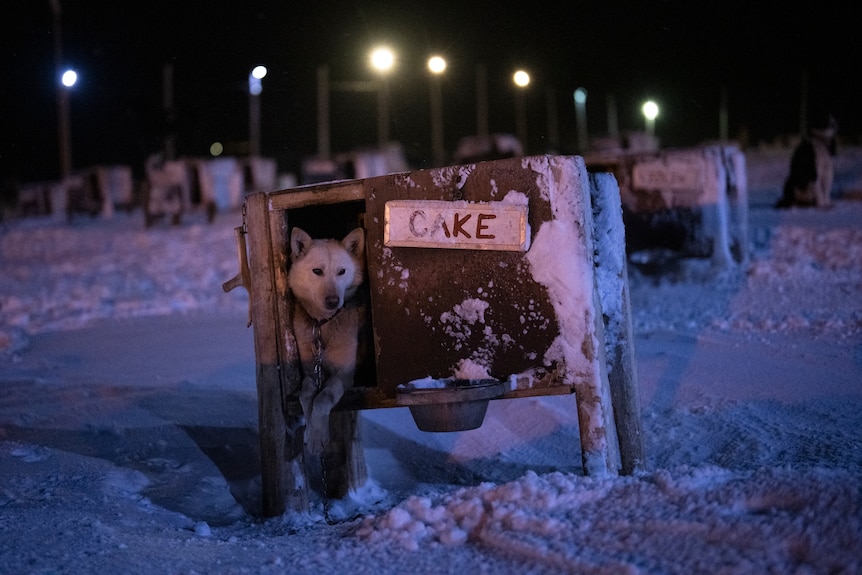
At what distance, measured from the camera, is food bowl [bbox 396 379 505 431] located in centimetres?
337

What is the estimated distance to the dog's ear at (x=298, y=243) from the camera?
3.94 metres

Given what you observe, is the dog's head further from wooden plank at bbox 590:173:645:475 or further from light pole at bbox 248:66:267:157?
light pole at bbox 248:66:267:157

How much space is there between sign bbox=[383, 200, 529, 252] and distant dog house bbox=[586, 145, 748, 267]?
19.5 feet

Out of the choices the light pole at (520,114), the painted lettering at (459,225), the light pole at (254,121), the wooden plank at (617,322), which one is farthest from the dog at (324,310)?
the light pole at (520,114)

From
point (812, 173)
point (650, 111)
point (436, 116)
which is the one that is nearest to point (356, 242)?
point (812, 173)

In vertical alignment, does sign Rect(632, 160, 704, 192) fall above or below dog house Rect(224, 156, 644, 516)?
above

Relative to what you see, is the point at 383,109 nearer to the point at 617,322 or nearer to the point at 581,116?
the point at 581,116

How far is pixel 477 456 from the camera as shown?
4.59 metres

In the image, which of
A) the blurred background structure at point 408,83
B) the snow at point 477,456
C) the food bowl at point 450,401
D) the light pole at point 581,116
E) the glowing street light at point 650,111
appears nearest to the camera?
the snow at point 477,456

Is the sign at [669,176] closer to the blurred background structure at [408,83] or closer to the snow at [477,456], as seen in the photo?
the snow at [477,456]

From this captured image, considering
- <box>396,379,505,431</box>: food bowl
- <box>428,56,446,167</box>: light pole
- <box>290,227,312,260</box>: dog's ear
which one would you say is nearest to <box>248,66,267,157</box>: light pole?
<box>428,56,446,167</box>: light pole

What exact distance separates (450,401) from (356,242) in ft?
3.46

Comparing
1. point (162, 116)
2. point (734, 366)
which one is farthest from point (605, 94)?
point (734, 366)

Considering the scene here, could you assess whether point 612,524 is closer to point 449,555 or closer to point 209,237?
point 449,555
